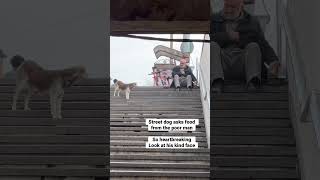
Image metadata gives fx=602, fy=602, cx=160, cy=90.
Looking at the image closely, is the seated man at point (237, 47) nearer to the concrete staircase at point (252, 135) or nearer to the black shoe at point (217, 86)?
the black shoe at point (217, 86)

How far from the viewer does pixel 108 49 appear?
5.91 m

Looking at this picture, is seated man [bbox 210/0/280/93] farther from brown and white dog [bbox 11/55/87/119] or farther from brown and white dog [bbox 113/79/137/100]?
brown and white dog [bbox 11/55/87/119]

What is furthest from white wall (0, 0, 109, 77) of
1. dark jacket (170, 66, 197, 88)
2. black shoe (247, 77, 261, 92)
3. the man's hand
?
the man's hand

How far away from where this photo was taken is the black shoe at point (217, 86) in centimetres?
593

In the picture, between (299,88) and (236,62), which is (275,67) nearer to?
(236,62)

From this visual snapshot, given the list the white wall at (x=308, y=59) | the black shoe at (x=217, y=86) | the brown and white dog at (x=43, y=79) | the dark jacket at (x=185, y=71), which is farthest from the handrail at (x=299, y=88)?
the brown and white dog at (x=43, y=79)

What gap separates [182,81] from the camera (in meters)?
5.96

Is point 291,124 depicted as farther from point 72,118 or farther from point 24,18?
point 24,18

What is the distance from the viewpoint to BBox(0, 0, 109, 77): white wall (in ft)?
19.6

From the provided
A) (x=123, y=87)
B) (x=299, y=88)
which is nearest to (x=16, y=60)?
(x=123, y=87)

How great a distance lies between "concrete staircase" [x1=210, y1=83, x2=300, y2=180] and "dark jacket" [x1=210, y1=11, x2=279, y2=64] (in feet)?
1.14

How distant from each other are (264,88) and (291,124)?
1.44ft

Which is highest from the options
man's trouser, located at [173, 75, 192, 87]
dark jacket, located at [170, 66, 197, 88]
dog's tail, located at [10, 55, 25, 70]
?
dog's tail, located at [10, 55, 25, 70]

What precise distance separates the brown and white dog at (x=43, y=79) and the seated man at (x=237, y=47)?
52.9 inches
